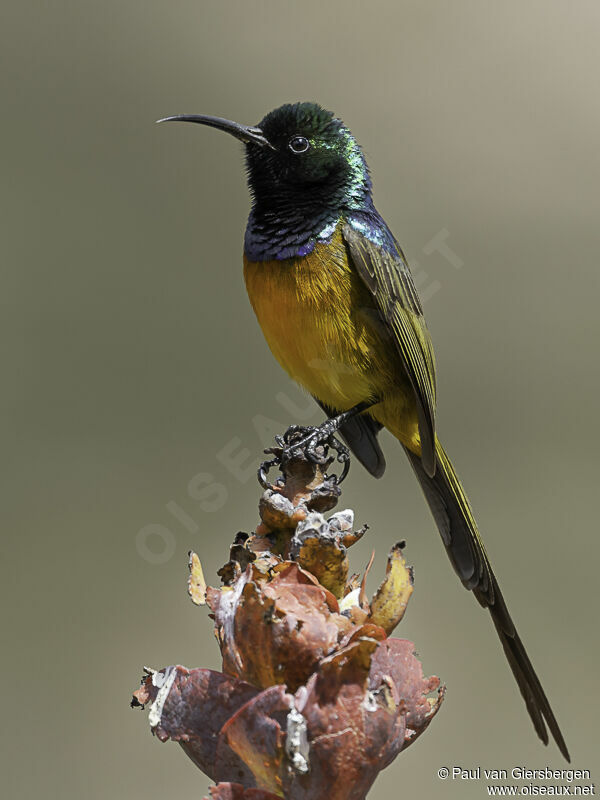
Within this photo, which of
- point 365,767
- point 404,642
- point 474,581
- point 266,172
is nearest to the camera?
point 365,767

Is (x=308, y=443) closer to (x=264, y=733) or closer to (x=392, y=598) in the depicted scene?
(x=392, y=598)

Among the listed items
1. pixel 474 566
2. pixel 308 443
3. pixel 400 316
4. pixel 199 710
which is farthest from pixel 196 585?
pixel 400 316

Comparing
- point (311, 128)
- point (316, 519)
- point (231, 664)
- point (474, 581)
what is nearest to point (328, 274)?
point (311, 128)

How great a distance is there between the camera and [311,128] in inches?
75.4

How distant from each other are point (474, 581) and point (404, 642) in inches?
41.1

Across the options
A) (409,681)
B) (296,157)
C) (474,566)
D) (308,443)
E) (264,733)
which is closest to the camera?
(264,733)

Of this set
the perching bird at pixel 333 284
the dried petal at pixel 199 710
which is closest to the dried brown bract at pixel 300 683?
the dried petal at pixel 199 710

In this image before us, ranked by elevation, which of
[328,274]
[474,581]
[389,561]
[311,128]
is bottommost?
[474,581]

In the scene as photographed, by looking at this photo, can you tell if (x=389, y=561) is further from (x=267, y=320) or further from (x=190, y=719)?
(x=267, y=320)

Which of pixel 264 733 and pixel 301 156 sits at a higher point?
pixel 301 156

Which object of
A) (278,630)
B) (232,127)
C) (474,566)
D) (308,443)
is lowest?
(474,566)

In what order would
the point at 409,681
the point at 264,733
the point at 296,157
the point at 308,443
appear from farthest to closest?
the point at 296,157 → the point at 308,443 → the point at 409,681 → the point at 264,733

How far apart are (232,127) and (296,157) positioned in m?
0.16

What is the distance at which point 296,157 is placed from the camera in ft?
6.17
